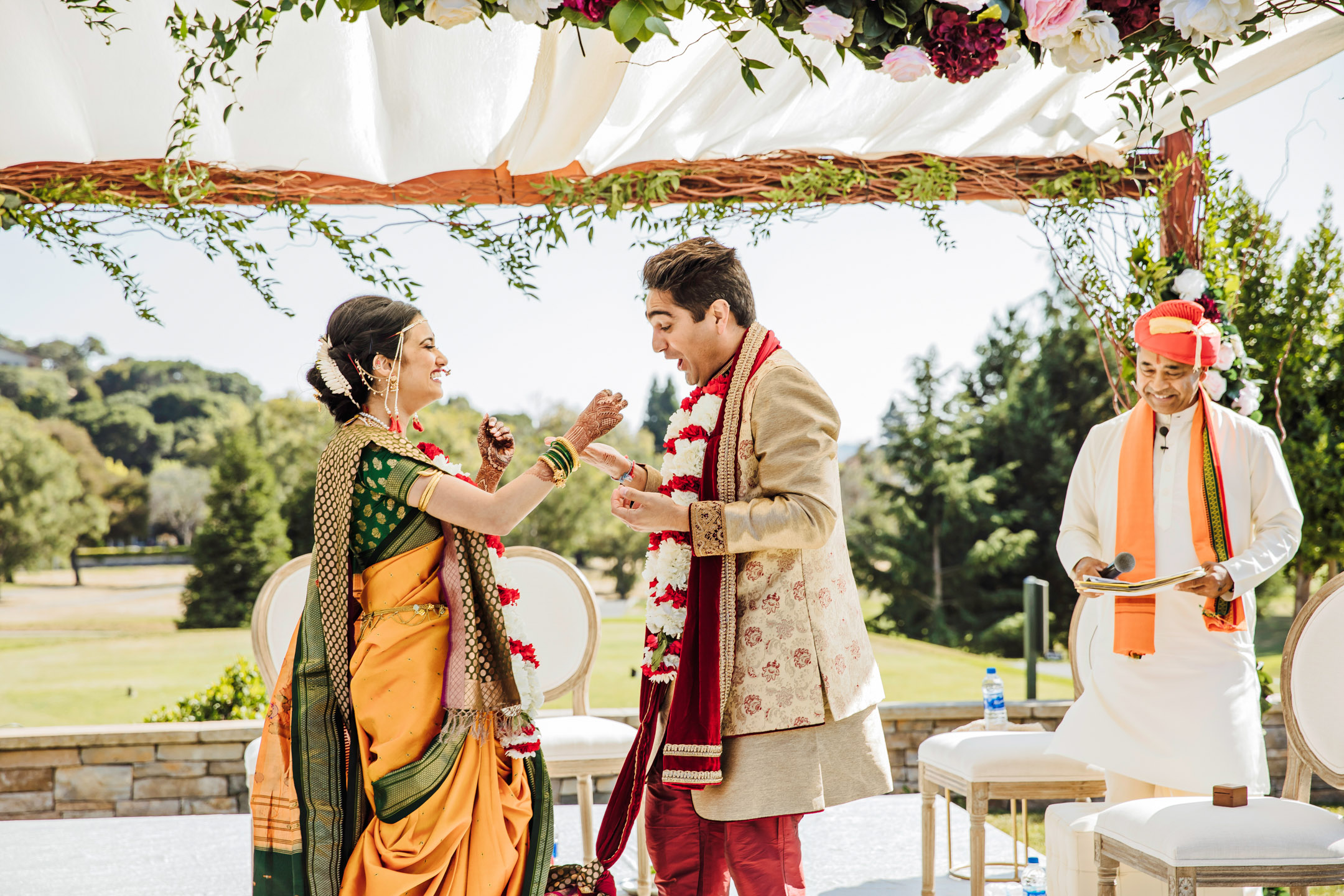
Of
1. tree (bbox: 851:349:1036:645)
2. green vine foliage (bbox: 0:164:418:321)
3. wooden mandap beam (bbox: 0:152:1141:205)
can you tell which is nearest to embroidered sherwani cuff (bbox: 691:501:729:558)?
wooden mandap beam (bbox: 0:152:1141:205)

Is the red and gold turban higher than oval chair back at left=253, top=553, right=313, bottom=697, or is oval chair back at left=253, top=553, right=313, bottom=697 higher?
the red and gold turban

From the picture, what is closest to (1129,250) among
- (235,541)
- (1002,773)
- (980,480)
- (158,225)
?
(1002,773)

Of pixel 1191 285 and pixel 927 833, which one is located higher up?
pixel 1191 285

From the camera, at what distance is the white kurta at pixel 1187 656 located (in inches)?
111

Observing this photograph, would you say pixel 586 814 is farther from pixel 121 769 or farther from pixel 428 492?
pixel 121 769

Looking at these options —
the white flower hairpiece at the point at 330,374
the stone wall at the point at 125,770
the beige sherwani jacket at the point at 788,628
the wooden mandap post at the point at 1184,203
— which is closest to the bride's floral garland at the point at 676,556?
the beige sherwani jacket at the point at 788,628

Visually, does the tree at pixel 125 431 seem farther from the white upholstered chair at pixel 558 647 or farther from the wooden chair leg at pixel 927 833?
the wooden chair leg at pixel 927 833

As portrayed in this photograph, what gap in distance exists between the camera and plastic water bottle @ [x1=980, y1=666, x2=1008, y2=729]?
3.75m

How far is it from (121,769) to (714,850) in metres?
3.54

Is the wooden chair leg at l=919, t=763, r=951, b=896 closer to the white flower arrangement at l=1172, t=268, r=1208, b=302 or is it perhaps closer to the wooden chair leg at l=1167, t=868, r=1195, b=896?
the wooden chair leg at l=1167, t=868, r=1195, b=896

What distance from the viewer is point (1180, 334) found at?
9.83ft

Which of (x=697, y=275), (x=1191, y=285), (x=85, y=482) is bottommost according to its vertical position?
(x=85, y=482)

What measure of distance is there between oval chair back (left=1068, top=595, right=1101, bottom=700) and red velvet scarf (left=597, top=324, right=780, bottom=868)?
159 centimetres

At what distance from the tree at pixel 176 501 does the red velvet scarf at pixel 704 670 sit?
510 inches
